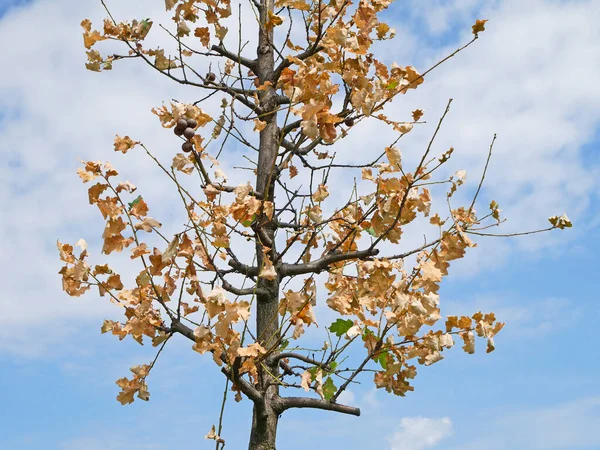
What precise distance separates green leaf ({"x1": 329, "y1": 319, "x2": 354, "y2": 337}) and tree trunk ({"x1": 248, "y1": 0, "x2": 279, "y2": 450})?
403 millimetres

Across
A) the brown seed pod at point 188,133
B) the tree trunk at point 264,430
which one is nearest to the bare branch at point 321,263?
the tree trunk at point 264,430

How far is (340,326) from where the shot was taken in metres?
4.09

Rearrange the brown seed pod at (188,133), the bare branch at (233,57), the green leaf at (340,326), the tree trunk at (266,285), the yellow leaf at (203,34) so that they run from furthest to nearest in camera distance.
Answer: the bare branch at (233,57) < the yellow leaf at (203,34) < the tree trunk at (266,285) < the green leaf at (340,326) < the brown seed pod at (188,133)

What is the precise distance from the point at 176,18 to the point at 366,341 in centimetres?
288

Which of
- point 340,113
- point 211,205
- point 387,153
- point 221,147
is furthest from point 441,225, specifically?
point 221,147

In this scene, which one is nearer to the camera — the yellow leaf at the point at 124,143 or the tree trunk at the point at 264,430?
the yellow leaf at the point at 124,143

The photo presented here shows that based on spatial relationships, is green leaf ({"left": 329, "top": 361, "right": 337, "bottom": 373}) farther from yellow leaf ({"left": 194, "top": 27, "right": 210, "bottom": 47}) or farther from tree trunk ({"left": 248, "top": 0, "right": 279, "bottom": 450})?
yellow leaf ({"left": 194, "top": 27, "right": 210, "bottom": 47})

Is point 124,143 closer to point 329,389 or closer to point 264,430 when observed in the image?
point 329,389

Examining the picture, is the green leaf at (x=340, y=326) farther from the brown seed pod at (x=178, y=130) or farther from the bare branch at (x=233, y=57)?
the bare branch at (x=233, y=57)

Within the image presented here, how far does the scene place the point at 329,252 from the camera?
15.0ft

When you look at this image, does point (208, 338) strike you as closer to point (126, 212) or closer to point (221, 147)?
point (126, 212)

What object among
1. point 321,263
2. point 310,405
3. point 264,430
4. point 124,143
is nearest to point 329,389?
point 310,405

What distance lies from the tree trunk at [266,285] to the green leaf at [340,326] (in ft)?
1.32

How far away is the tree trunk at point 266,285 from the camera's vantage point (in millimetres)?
4434
